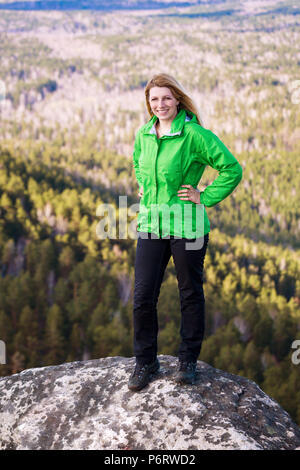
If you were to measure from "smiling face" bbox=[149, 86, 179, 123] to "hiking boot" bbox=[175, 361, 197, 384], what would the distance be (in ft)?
9.35

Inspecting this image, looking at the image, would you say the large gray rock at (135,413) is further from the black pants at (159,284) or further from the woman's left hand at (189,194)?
the woman's left hand at (189,194)

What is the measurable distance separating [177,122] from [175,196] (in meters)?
0.81

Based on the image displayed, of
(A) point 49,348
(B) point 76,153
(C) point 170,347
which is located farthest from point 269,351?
(B) point 76,153

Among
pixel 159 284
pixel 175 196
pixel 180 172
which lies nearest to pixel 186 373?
pixel 159 284

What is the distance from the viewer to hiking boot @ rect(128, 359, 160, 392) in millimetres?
5320

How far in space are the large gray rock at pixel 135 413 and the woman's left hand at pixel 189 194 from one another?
215 centimetres

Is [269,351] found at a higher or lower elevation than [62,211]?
lower

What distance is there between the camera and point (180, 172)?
200 inches

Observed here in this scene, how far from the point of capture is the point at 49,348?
47.9 metres

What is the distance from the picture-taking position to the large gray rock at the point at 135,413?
4574mm

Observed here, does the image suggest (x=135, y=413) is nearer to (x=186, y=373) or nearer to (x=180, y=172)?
(x=186, y=373)

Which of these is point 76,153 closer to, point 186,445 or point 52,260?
point 52,260

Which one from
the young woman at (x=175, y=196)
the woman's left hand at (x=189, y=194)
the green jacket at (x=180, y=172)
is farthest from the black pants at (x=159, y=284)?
the woman's left hand at (x=189, y=194)

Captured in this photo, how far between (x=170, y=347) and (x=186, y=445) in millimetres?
44201
